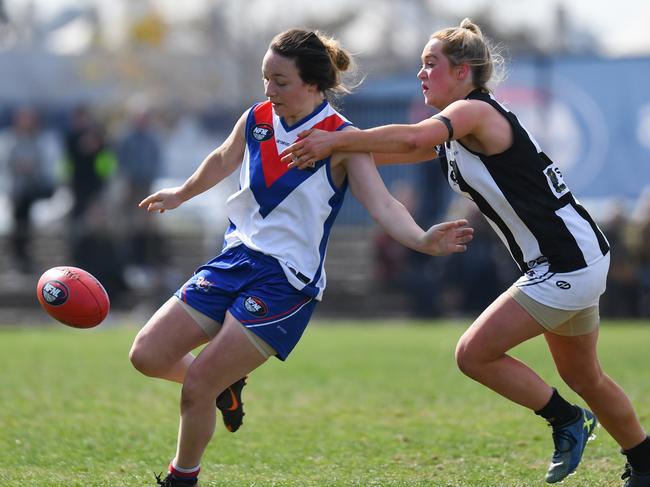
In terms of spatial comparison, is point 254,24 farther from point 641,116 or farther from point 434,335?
point 434,335

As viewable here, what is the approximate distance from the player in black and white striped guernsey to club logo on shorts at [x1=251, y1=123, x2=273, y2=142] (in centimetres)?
28

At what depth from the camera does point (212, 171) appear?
5.62 metres

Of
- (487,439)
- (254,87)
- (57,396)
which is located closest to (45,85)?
(254,87)

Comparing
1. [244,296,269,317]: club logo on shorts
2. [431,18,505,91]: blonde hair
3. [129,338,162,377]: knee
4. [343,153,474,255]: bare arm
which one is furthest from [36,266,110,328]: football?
[431,18,505,91]: blonde hair

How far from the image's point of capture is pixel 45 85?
3269 centimetres

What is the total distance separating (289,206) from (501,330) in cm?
107

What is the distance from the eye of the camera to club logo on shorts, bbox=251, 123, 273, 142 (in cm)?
532

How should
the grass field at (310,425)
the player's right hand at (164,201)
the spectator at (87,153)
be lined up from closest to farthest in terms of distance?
1. the player's right hand at (164,201)
2. the grass field at (310,425)
3. the spectator at (87,153)

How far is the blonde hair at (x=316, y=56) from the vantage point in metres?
5.27

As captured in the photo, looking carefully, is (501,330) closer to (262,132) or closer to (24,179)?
(262,132)

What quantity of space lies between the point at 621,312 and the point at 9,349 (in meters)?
8.66

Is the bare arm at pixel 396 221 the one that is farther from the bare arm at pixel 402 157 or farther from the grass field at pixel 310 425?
the grass field at pixel 310 425

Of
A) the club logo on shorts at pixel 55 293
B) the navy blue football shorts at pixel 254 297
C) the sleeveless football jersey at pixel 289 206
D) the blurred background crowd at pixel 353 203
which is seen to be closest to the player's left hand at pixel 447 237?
the sleeveless football jersey at pixel 289 206

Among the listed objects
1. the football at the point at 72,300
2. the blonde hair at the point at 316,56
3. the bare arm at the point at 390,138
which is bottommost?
the football at the point at 72,300
